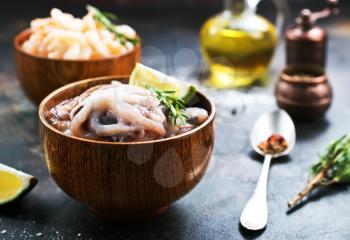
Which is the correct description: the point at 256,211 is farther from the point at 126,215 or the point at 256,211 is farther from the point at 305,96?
the point at 305,96

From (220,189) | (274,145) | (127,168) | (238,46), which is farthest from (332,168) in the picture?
(238,46)

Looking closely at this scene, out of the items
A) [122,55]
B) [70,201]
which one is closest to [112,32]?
[122,55]

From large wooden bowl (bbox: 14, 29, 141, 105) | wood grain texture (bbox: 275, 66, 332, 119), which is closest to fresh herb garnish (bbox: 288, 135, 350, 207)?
wood grain texture (bbox: 275, 66, 332, 119)

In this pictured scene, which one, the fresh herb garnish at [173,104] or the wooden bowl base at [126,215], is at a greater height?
the fresh herb garnish at [173,104]

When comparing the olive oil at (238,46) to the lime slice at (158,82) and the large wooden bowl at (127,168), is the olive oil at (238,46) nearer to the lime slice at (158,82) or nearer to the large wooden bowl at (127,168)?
the lime slice at (158,82)

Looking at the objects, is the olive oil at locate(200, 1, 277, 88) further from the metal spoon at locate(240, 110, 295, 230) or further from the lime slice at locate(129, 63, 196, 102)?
the lime slice at locate(129, 63, 196, 102)

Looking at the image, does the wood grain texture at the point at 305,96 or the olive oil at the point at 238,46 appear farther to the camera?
the olive oil at the point at 238,46

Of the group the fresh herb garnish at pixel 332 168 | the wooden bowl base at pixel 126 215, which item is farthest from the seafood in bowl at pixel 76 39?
the fresh herb garnish at pixel 332 168
